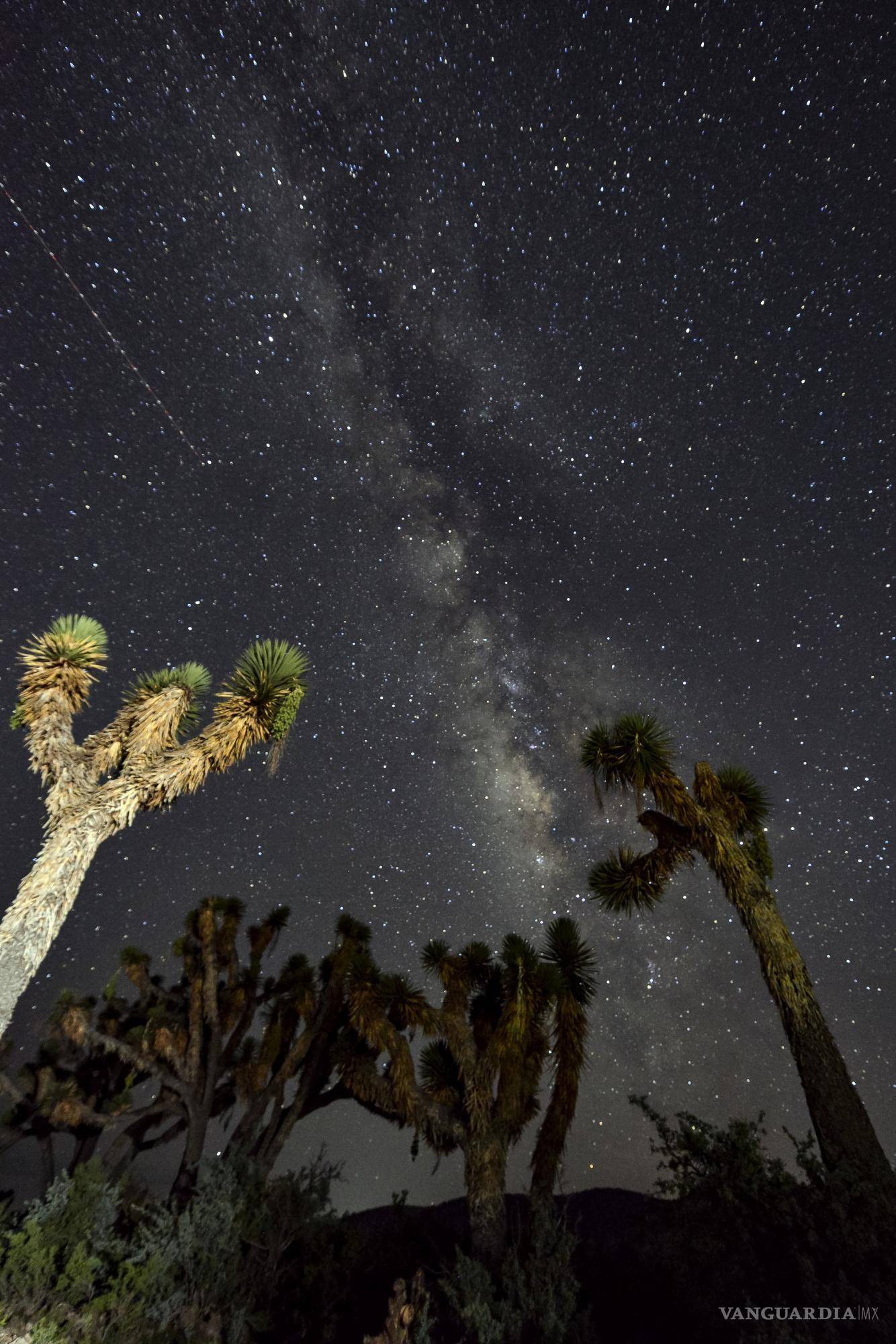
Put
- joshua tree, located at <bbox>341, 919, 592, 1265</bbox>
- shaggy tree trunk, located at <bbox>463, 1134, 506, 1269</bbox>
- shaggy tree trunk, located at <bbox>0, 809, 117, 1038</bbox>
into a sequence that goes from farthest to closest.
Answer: joshua tree, located at <bbox>341, 919, 592, 1265</bbox> < shaggy tree trunk, located at <bbox>463, 1134, 506, 1269</bbox> < shaggy tree trunk, located at <bbox>0, 809, 117, 1038</bbox>

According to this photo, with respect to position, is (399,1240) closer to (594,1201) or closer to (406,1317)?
(406,1317)

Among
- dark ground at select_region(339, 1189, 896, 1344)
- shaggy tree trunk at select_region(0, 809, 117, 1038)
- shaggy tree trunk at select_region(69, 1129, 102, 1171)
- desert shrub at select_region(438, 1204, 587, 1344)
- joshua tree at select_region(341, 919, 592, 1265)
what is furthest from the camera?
shaggy tree trunk at select_region(69, 1129, 102, 1171)

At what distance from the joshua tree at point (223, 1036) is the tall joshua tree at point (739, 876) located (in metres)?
6.67

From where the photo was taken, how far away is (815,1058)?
812 cm

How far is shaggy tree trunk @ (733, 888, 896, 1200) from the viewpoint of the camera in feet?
24.0

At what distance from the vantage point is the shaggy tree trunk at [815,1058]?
24.0ft

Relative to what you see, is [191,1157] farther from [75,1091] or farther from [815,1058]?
[815,1058]

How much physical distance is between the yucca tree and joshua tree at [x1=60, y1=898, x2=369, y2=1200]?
599cm

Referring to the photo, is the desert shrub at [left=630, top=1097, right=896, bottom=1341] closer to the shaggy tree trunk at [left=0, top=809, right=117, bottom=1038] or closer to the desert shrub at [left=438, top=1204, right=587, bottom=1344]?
the desert shrub at [left=438, top=1204, right=587, bottom=1344]

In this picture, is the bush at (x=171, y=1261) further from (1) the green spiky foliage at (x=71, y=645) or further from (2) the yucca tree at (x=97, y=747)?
(1) the green spiky foliage at (x=71, y=645)

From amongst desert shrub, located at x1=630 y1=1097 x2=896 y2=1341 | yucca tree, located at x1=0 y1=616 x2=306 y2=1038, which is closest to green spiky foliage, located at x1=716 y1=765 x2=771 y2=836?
desert shrub, located at x1=630 y1=1097 x2=896 y2=1341

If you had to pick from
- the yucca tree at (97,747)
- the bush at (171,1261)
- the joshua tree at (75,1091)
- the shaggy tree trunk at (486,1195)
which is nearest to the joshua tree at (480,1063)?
the shaggy tree trunk at (486,1195)

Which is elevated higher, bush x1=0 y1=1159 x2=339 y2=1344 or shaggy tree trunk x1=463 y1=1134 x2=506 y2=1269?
shaggy tree trunk x1=463 y1=1134 x2=506 y2=1269

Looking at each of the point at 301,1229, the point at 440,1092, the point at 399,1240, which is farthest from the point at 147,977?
the point at 399,1240
